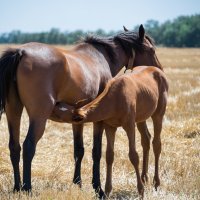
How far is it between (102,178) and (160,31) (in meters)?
108

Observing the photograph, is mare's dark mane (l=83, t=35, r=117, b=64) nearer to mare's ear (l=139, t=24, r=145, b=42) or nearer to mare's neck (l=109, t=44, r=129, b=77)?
mare's neck (l=109, t=44, r=129, b=77)

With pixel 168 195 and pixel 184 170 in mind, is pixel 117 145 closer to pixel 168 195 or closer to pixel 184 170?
pixel 184 170

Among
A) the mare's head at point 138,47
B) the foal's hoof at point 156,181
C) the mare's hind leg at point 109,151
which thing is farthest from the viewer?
the mare's head at point 138,47

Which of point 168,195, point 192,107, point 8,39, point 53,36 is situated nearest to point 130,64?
point 168,195

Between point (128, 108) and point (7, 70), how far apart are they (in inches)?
57.6

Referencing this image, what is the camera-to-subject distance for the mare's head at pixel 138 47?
709 cm

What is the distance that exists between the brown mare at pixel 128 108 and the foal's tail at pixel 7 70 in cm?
78

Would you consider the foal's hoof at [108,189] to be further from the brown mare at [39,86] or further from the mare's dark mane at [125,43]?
the mare's dark mane at [125,43]

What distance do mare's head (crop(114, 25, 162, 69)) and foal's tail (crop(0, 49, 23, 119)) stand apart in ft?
7.79

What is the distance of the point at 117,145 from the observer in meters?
8.52

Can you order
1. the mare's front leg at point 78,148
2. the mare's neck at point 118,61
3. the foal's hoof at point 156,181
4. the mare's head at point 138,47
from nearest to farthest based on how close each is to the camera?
the foal's hoof at point 156,181 < the mare's front leg at point 78,148 < the mare's neck at point 118,61 < the mare's head at point 138,47

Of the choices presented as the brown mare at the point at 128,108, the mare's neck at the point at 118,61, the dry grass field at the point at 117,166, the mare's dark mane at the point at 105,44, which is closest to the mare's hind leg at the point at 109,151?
the brown mare at the point at 128,108

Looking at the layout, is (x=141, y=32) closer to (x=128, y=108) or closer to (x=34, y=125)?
(x=128, y=108)

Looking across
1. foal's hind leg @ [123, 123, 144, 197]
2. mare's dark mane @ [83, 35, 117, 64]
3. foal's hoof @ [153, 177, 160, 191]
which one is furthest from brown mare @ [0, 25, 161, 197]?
foal's hoof @ [153, 177, 160, 191]
